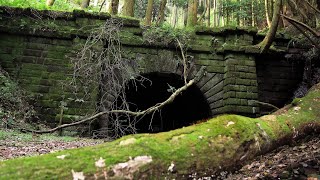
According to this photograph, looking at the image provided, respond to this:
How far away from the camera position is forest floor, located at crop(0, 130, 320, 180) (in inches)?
155

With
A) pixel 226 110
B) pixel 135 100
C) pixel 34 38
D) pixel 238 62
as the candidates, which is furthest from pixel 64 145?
pixel 135 100

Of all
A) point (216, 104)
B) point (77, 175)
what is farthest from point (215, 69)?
point (77, 175)

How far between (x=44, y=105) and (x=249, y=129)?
26.0ft

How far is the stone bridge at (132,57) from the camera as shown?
9883 mm

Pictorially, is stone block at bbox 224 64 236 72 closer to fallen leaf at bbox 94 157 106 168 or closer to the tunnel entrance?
the tunnel entrance

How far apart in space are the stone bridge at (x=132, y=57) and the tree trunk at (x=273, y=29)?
0.98 feet

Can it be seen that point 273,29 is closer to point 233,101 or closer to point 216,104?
point 233,101

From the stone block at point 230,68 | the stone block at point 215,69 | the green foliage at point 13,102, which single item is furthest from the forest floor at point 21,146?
the stone block at point 230,68

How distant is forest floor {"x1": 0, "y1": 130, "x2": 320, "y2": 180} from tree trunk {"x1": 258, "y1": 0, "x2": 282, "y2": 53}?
4873 millimetres

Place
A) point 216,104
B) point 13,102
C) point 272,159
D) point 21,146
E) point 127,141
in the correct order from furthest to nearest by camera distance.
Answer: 1. point 216,104
2. point 13,102
3. point 21,146
4. point 272,159
5. point 127,141

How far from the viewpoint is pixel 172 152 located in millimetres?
2658

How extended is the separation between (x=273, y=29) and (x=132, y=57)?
4683mm

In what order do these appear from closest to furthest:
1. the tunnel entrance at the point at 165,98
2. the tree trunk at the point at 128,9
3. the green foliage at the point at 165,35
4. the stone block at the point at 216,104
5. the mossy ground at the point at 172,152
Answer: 1. the mossy ground at the point at 172,152
2. the green foliage at the point at 165,35
3. the stone block at the point at 216,104
4. the tunnel entrance at the point at 165,98
5. the tree trunk at the point at 128,9

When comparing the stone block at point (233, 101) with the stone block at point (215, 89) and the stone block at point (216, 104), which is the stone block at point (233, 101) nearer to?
the stone block at point (216, 104)
